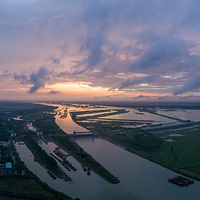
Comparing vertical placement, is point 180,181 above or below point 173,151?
below

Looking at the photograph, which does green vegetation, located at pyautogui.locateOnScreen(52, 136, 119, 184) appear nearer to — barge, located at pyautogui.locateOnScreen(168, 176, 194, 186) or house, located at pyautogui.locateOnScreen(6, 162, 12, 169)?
barge, located at pyautogui.locateOnScreen(168, 176, 194, 186)

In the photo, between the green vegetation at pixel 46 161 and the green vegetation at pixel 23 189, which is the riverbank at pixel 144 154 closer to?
the green vegetation at pixel 46 161

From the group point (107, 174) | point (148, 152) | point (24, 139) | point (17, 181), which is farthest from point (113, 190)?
point (24, 139)

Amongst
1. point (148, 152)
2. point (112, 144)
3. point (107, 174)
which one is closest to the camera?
point (107, 174)

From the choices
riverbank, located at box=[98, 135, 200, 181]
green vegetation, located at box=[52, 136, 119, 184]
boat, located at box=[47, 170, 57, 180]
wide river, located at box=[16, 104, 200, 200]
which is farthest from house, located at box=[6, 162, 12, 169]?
riverbank, located at box=[98, 135, 200, 181]

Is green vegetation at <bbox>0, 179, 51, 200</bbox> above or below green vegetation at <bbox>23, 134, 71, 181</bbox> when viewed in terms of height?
below

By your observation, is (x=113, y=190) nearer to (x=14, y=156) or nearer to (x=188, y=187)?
(x=188, y=187)

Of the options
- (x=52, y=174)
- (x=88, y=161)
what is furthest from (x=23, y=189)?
(x=88, y=161)

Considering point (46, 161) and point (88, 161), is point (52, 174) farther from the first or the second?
point (88, 161)
